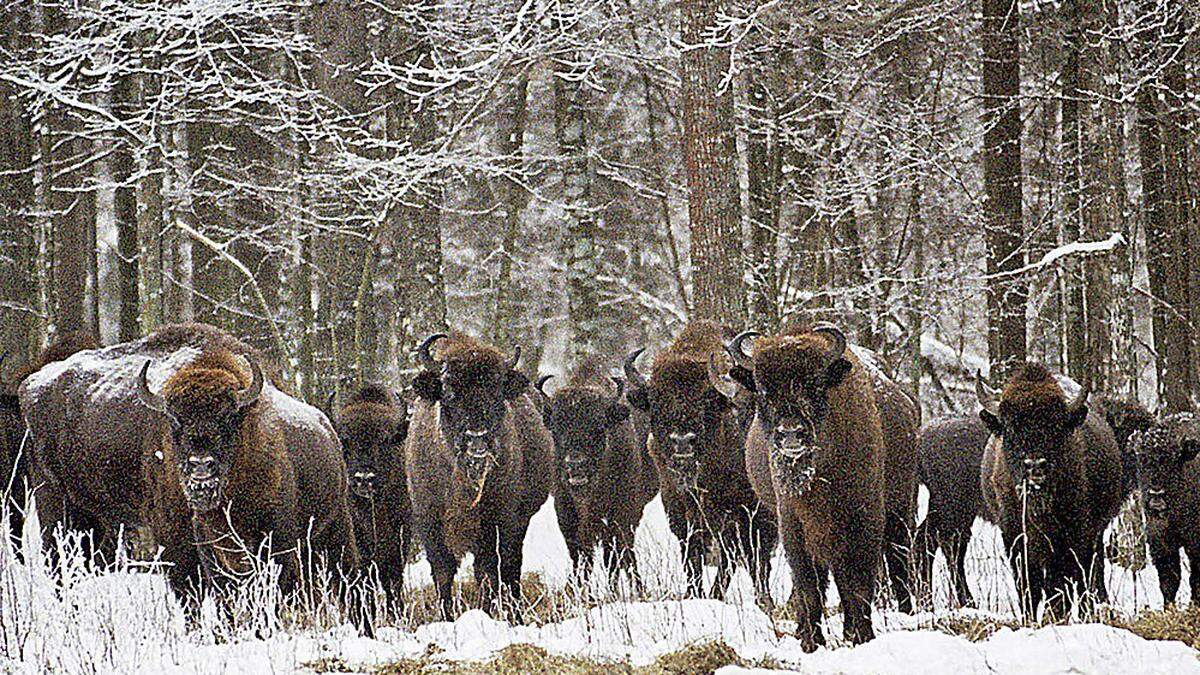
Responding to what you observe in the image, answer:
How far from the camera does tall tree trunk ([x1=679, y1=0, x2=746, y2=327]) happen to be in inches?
576

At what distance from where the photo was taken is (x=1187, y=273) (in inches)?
645

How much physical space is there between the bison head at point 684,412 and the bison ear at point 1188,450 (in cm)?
381

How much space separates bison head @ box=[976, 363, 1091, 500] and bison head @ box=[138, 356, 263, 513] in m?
5.47

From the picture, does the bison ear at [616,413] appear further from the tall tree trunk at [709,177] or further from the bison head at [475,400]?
the bison head at [475,400]

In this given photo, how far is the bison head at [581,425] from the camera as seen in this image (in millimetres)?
13617

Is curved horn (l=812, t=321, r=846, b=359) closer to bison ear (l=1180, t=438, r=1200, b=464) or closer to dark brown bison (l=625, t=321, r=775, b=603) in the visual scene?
dark brown bison (l=625, t=321, r=775, b=603)

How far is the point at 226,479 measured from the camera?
31.7ft

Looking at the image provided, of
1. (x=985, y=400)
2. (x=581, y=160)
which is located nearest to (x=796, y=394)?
(x=985, y=400)

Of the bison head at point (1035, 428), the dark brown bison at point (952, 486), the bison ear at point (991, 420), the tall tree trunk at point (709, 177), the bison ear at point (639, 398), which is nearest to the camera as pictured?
the bison head at point (1035, 428)

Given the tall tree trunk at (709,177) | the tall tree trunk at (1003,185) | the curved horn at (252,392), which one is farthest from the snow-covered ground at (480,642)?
the tall tree trunk at (1003,185)

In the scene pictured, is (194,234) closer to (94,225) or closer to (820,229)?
(94,225)

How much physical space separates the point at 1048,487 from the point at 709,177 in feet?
18.3

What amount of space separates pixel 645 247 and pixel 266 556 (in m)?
23.7

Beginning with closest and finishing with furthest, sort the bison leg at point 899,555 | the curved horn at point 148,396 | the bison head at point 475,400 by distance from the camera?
the curved horn at point 148,396
the bison leg at point 899,555
the bison head at point 475,400
